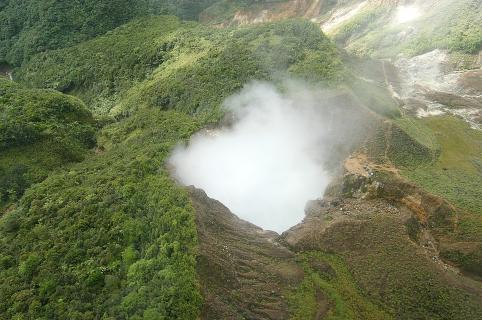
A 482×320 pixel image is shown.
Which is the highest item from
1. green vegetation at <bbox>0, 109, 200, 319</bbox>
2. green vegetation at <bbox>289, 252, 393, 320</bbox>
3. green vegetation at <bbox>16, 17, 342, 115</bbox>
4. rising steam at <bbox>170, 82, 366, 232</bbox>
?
green vegetation at <bbox>16, 17, 342, 115</bbox>

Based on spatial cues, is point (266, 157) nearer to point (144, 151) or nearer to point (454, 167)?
point (144, 151)

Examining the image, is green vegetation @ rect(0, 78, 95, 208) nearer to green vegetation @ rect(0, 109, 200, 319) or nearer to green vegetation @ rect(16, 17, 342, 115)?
green vegetation @ rect(0, 109, 200, 319)

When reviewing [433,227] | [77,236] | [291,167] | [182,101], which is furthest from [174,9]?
[433,227]

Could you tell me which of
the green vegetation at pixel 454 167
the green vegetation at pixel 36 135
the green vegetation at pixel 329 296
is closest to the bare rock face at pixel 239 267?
the green vegetation at pixel 329 296

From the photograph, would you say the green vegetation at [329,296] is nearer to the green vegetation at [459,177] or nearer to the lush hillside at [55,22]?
the green vegetation at [459,177]

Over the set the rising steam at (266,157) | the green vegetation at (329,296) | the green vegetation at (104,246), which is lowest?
the green vegetation at (104,246)

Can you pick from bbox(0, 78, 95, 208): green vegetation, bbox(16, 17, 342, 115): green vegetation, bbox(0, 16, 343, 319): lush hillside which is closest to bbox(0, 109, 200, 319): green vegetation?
bbox(0, 16, 343, 319): lush hillside
